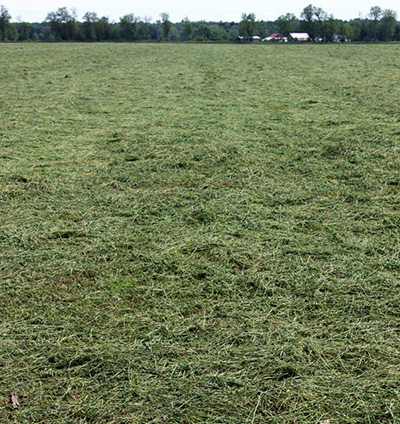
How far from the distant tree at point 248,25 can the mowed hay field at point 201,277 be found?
70195 mm

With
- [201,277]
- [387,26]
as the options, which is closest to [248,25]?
[387,26]

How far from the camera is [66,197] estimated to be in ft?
14.9

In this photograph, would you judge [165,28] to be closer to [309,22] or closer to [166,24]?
[166,24]

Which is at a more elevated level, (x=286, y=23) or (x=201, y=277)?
(x=286, y=23)

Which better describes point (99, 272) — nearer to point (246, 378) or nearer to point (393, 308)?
point (246, 378)

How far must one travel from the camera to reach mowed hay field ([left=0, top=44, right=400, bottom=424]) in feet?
6.98

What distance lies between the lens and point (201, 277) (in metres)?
3.12

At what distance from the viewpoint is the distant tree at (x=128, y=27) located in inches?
2948

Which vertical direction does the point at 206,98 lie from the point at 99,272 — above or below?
above

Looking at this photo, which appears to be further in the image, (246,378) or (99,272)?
(99,272)

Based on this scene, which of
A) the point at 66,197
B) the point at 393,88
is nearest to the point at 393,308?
the point at 66,197

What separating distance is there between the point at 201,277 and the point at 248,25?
74.4m

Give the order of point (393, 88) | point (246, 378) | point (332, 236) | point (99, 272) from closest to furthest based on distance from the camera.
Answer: point (246, 378), point (99, 272), point (332, 236), point (393, 88)

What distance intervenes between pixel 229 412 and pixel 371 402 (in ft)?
2.14
